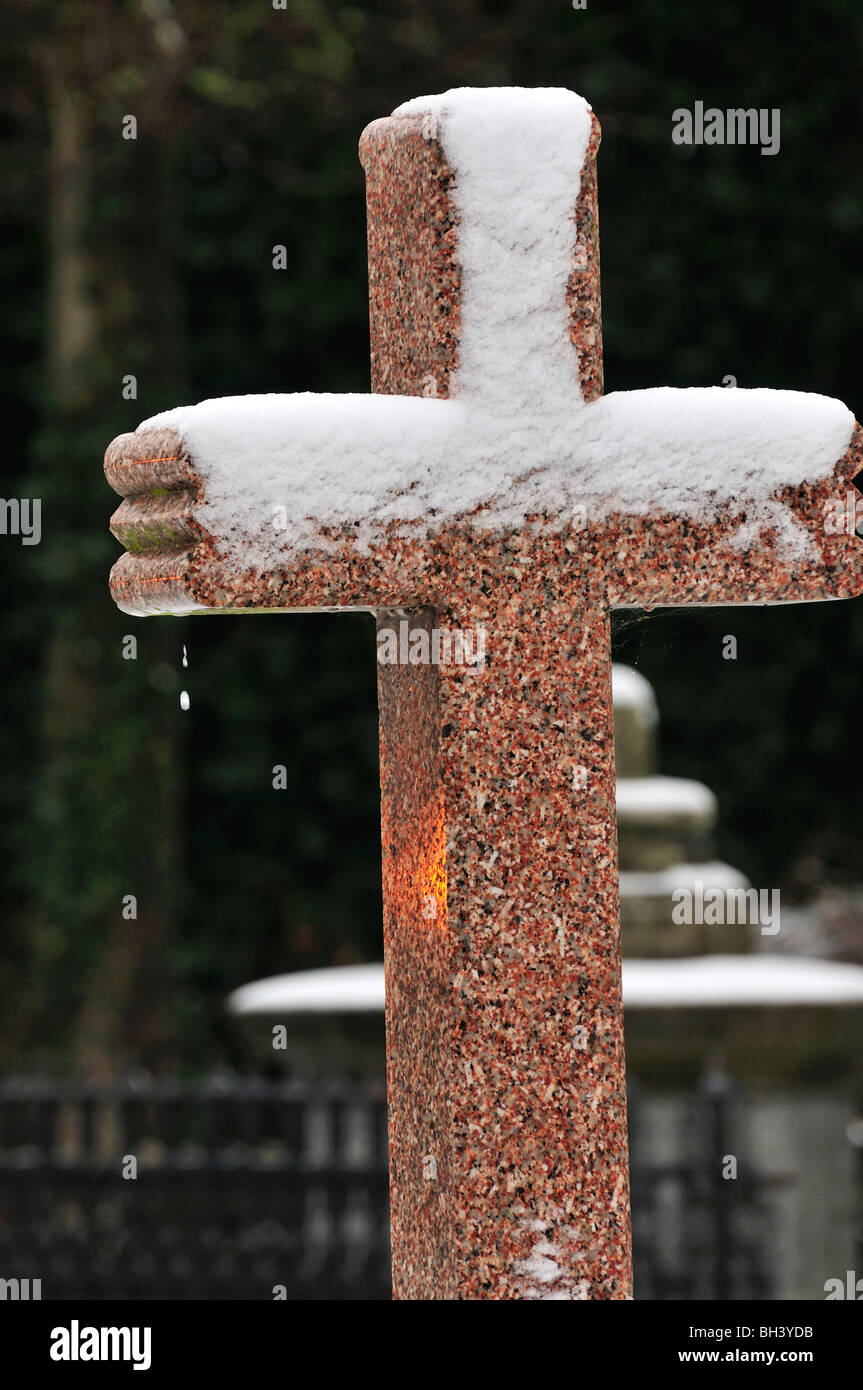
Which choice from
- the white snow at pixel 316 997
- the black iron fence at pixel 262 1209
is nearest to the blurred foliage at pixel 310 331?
the white snow at pixel 316 997

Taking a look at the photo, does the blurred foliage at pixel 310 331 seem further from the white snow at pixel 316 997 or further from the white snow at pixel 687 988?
the white snow at pixel 687 988

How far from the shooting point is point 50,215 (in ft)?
30.1

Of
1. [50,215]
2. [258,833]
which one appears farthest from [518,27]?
[258,833]

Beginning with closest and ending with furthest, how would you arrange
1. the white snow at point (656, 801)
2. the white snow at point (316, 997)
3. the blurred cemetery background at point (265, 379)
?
the white snow at point (656, 801) < the white snow at point (316, 997) < the blurred cemetery background at point (265, 379)

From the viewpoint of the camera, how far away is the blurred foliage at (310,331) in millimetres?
8922

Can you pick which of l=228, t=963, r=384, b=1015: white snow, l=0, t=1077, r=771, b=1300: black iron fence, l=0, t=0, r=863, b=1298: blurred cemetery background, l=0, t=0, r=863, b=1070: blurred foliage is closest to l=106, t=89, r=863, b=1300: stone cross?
l=0, t=1077, r=771, b=1300: black iron fence

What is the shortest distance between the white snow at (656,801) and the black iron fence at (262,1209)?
34.7 inches

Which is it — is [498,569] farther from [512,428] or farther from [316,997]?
[316,997]

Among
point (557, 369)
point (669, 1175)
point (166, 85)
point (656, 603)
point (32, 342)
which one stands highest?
point (166, 85)

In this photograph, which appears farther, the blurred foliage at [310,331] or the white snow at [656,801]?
the blurred foliage at [310,331]

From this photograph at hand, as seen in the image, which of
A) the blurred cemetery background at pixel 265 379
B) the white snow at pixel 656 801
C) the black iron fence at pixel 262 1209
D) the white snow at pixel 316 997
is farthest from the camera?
the blurred cemetery background at pixel 265 379

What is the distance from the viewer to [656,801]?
6.06 metres

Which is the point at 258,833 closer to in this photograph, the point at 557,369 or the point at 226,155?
the point at 226,155
